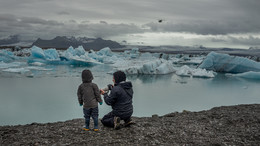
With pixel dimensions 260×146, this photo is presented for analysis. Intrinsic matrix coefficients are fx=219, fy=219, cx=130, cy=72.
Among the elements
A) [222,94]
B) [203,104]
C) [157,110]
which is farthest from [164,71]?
[157,110]

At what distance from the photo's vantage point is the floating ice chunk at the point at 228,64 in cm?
1792

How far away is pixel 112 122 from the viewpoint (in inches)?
138

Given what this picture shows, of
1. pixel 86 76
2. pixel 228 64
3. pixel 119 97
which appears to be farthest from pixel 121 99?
pixel 228 64

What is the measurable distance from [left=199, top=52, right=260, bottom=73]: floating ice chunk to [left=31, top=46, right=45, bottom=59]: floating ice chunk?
16.7 meters

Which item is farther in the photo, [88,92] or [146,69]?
[146,69]

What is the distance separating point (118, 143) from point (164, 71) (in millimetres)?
14673

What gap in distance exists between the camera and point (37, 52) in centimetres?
2320

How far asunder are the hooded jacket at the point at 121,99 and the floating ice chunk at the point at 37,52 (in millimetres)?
22036

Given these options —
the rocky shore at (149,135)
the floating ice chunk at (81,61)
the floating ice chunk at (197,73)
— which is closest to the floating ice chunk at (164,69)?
the floating ice chunk at (197,73)

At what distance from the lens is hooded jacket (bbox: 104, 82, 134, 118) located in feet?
10.7

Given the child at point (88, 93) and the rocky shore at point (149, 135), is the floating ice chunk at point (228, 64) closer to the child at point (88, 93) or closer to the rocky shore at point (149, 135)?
the rocky shore at point (149, 135)

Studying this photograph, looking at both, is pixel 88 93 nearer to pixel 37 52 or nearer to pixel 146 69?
pixel 146 69

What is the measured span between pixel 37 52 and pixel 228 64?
62.2 feet

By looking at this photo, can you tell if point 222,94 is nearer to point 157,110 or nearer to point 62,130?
point 157,110
